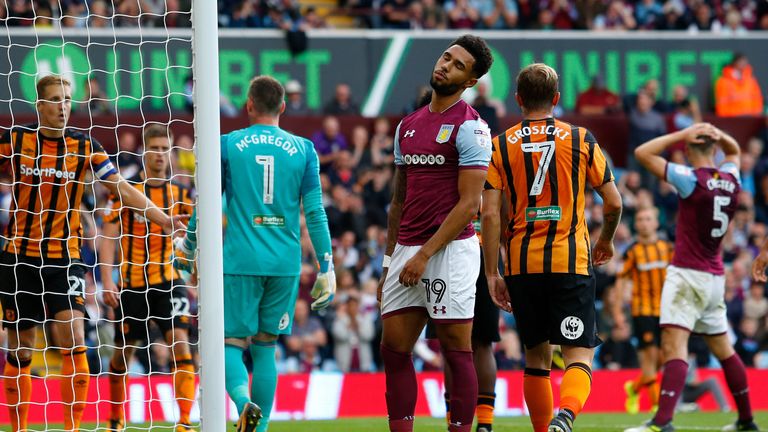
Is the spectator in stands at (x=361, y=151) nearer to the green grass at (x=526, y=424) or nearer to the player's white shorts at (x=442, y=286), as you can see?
the green grass at (x=526, y=424)

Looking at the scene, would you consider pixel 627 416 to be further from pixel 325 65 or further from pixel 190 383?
pixel 325 65

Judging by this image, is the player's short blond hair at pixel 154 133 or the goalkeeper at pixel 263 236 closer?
the goalkeeper at pixel 263 236

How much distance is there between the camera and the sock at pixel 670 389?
9578mm

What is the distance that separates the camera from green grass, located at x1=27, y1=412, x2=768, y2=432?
410 inches

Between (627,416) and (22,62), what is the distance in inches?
380

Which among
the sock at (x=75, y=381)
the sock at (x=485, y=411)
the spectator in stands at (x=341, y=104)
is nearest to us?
the sock at (x=485, y=411)

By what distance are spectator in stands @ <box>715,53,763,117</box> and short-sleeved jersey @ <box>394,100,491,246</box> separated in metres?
14.5

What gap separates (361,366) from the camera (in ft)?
52.1

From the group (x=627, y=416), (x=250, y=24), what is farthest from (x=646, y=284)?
(x=250, y=24)

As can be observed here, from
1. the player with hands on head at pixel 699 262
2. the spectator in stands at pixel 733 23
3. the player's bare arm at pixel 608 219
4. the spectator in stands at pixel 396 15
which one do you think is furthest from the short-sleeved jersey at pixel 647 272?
the spectator in stands at pixel 733 23

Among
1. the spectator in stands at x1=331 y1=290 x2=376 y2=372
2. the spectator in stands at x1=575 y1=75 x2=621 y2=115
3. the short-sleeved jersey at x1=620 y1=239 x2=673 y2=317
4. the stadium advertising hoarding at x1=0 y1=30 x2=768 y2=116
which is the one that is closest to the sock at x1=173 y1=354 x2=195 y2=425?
the short-sleeved jersey at x1=620 y1=239 x2=673 y2=317

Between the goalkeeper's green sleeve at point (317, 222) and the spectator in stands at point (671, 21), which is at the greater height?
the spectator in stands at point (671, 21)

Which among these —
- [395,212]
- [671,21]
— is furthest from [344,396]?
[671,21]

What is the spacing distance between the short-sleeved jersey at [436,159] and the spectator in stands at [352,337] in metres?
8.81
